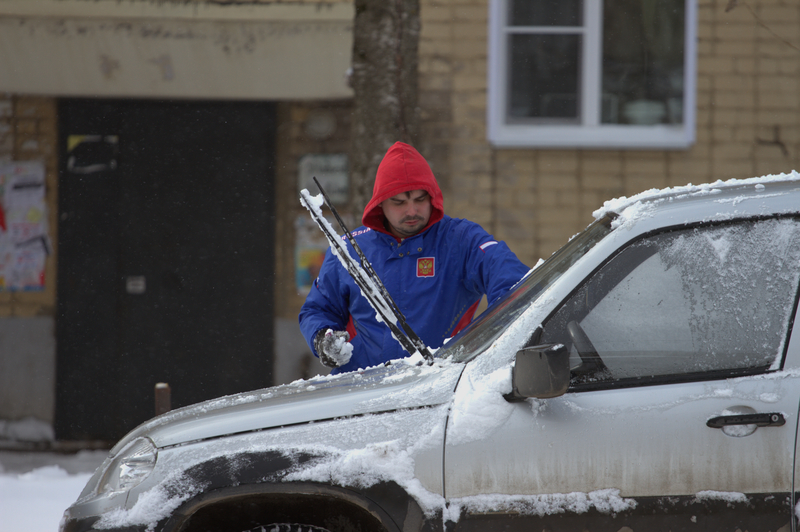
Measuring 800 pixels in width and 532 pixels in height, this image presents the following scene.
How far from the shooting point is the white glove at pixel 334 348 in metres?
3.06

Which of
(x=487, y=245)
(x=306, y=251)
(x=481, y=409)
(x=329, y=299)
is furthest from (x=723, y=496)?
(x=306, y=251)

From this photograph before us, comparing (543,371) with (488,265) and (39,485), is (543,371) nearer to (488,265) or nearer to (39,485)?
(488,265)

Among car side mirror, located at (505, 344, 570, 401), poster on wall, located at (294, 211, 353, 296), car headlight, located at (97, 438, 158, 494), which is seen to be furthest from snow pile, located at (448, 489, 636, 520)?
poster on wall, located at (294, 211, 353, 296)

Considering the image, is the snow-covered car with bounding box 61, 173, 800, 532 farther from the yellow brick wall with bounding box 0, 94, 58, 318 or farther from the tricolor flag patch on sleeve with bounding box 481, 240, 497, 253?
the yellow brick wall with bounding box 0, 94, 58, 318

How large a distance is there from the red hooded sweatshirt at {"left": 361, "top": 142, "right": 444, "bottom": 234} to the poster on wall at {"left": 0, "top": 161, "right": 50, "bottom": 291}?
15.7ft

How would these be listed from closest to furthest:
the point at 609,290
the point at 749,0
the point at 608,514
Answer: the point at 608,514, the point at 609,290, the point at 749,0

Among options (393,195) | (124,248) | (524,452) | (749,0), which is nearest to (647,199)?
(524,452)

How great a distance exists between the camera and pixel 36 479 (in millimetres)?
5777

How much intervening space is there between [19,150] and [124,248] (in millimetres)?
1296

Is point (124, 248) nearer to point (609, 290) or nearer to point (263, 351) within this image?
point (263, 351)

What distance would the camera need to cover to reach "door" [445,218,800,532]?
1987 mm

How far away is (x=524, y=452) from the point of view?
2033 mm

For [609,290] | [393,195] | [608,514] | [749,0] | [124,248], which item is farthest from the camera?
[124,248]

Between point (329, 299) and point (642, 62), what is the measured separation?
185 inches
